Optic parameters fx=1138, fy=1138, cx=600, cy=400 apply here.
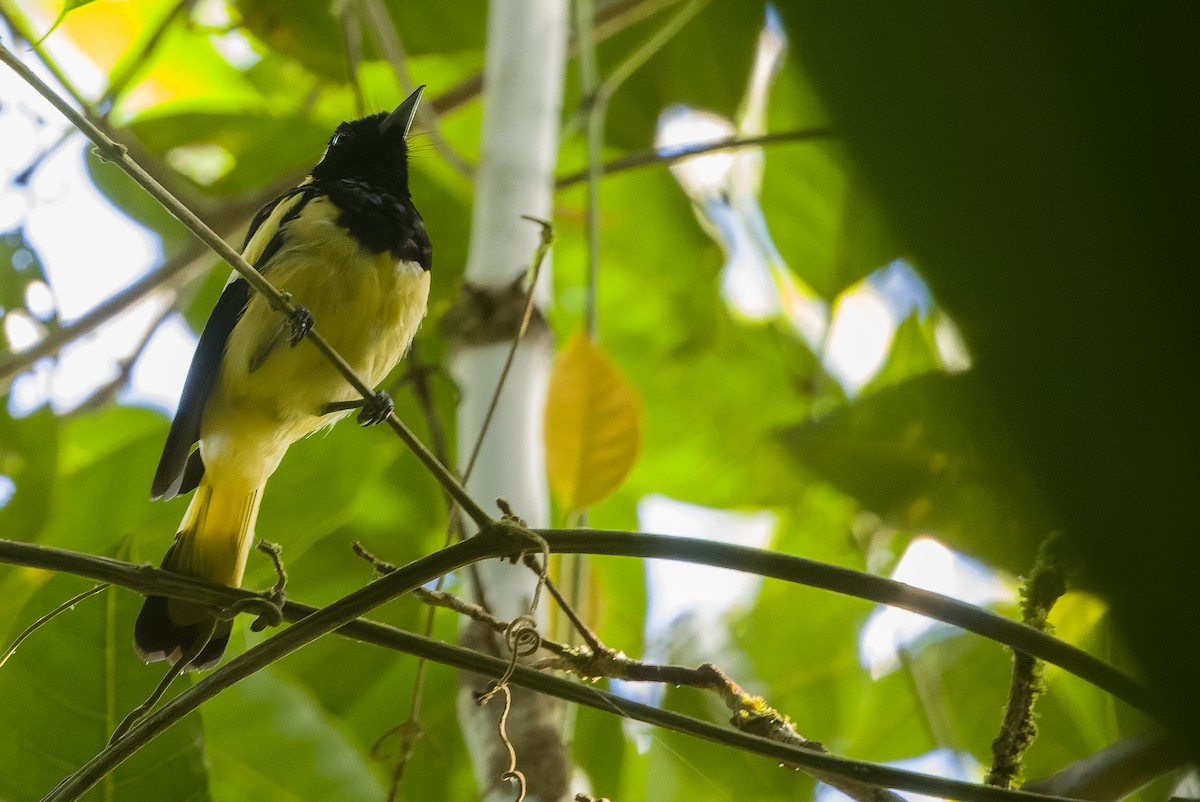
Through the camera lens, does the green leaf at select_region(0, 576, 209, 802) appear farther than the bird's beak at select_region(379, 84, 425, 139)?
No

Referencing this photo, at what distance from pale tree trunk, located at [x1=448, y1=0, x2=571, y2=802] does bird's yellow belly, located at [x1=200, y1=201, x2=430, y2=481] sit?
0.16 m

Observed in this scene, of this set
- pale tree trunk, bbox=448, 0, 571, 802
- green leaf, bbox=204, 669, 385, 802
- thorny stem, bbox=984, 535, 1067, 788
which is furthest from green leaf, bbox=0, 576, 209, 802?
thorny stem, bbox=984, 535, 1067, 788

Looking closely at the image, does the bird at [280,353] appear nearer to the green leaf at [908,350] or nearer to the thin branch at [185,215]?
the thin branch at [185,215]

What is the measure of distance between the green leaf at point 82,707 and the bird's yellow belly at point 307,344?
476 mm

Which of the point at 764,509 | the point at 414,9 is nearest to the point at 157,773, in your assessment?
the point at 764,509

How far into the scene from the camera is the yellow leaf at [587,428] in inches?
53.2

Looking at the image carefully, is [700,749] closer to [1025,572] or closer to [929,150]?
[1025,572]

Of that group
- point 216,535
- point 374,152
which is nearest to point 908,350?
point 374,152

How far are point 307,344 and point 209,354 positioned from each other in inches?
6.4

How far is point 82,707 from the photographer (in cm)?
113

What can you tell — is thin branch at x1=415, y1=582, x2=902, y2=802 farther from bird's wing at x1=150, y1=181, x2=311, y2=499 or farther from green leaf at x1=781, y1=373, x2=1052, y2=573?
bird's wing at x1=150, y1=181, x2=311, y2=499

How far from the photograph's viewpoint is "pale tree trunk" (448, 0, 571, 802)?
1185 millimetres

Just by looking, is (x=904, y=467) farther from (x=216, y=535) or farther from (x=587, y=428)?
(x=216, y=535)

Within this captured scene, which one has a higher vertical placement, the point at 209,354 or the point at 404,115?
the point at 404,115
